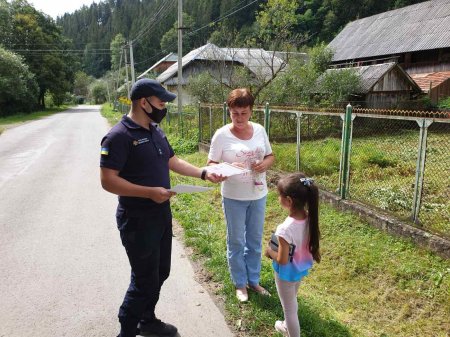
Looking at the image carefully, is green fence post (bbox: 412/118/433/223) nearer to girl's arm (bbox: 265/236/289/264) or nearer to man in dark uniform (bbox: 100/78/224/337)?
girl's arm (bbox: 265/236/289/264)

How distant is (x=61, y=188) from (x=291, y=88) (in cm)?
1299

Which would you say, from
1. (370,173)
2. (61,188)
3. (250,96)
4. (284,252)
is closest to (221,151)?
(250,96)

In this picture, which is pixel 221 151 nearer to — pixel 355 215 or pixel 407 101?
pixel 355 215

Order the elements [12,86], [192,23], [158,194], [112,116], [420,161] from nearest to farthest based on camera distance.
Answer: [158,194], [420,161], [112,116], [12,86], [192,23]

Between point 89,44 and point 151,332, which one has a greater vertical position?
point 89,44

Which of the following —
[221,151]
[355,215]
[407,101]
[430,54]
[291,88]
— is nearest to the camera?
[221,151]

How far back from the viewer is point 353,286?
422cm

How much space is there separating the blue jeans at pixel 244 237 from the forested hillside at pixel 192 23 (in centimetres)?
1526

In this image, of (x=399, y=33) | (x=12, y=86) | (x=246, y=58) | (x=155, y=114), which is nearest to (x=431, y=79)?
(x=399, y=33)

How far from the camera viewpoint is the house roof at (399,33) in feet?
84.9

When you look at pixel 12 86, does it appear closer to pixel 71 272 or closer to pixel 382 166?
pixel 382 166

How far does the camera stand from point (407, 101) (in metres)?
20.4

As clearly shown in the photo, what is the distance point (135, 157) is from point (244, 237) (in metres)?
1.47

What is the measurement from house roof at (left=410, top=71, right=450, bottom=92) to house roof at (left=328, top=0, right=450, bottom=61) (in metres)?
1.79
